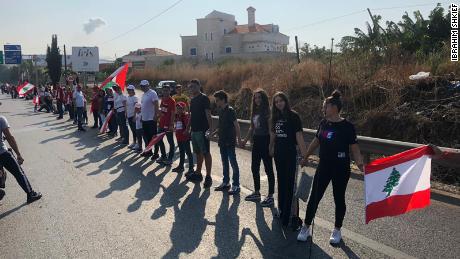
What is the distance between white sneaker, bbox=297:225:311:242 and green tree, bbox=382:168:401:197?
1.08 metres

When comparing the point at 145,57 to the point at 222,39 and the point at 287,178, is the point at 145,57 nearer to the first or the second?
the point at 222,39

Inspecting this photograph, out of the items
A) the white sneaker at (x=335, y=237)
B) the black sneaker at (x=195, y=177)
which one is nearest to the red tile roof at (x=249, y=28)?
the black sneaker at (x=195, y=177)

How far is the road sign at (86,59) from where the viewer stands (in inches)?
1651

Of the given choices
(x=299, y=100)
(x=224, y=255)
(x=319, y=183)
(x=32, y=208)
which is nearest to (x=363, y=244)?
(x=319, y=183)

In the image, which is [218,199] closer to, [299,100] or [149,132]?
[149,132]

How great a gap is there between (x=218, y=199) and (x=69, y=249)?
2525mm

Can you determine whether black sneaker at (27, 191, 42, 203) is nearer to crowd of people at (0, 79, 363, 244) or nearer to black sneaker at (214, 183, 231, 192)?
crowd of people at (0, 79, 363, 244)

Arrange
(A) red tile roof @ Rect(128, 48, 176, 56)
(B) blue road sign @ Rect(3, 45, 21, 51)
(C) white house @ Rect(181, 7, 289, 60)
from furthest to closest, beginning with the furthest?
(A) red tile roof @ Rect(128, 48, 176, 56), (C) white house @ Rect(181, 7, 289, 60), (B) blue road sign @ Rect(3, 45, 21, 51)

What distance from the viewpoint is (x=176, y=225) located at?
573 cm

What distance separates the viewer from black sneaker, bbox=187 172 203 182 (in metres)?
8.13

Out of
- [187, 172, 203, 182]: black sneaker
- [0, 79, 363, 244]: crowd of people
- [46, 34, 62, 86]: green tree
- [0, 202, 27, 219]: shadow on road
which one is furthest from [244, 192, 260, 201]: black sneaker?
[46, 34, 62, 86]: green tree

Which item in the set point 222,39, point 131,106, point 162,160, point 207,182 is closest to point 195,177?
point 207,182

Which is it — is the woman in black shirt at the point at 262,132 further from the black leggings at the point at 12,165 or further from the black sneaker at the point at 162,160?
the black sneaker at the point at 162,160

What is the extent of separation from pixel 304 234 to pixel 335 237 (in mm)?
352
